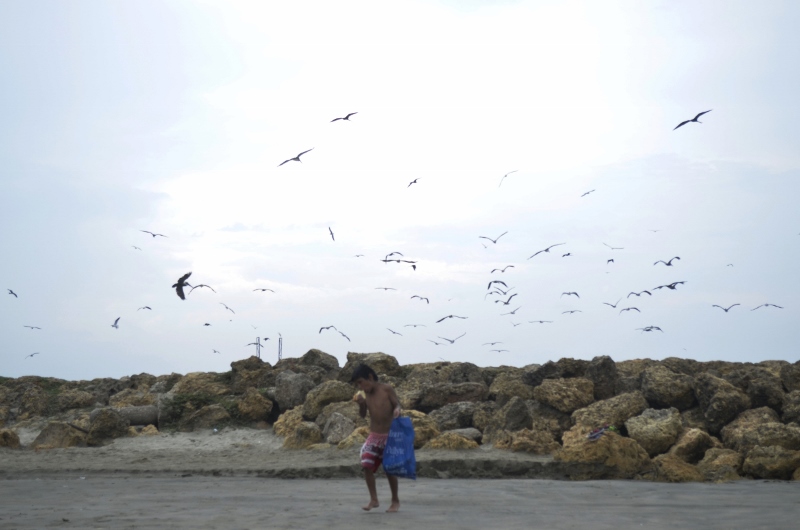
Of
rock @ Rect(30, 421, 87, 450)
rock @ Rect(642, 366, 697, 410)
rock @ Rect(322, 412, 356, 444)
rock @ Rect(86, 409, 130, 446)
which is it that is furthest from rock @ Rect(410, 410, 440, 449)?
rock @ Rect(30, 421, 87, 450)

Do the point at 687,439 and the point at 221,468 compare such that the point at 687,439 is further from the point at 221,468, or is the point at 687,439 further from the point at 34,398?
the point at 34,398

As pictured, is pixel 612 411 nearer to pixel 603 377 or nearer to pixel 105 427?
pixel 603 377

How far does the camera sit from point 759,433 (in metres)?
11.4

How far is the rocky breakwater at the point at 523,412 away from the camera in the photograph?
11.2m

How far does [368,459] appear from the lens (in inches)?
310

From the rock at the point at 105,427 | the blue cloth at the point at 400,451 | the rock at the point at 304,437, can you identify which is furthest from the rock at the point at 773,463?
the rock at the point at 105,427

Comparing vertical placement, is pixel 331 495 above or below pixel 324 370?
below

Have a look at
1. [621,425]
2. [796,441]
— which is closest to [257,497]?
[621,425]

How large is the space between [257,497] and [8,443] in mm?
9183

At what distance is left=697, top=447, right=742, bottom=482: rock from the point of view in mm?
10727

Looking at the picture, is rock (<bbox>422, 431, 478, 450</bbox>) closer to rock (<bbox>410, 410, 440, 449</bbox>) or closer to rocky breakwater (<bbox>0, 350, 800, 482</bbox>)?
rocky breakwater (<bbox>0, 350, 800, 482</bbox>)

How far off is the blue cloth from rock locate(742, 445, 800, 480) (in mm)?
5783

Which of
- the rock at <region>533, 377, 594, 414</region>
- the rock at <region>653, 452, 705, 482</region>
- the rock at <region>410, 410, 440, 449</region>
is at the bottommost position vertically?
the rock at <region>653, 452, 705, 482</region>

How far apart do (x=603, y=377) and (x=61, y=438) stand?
10813mm
